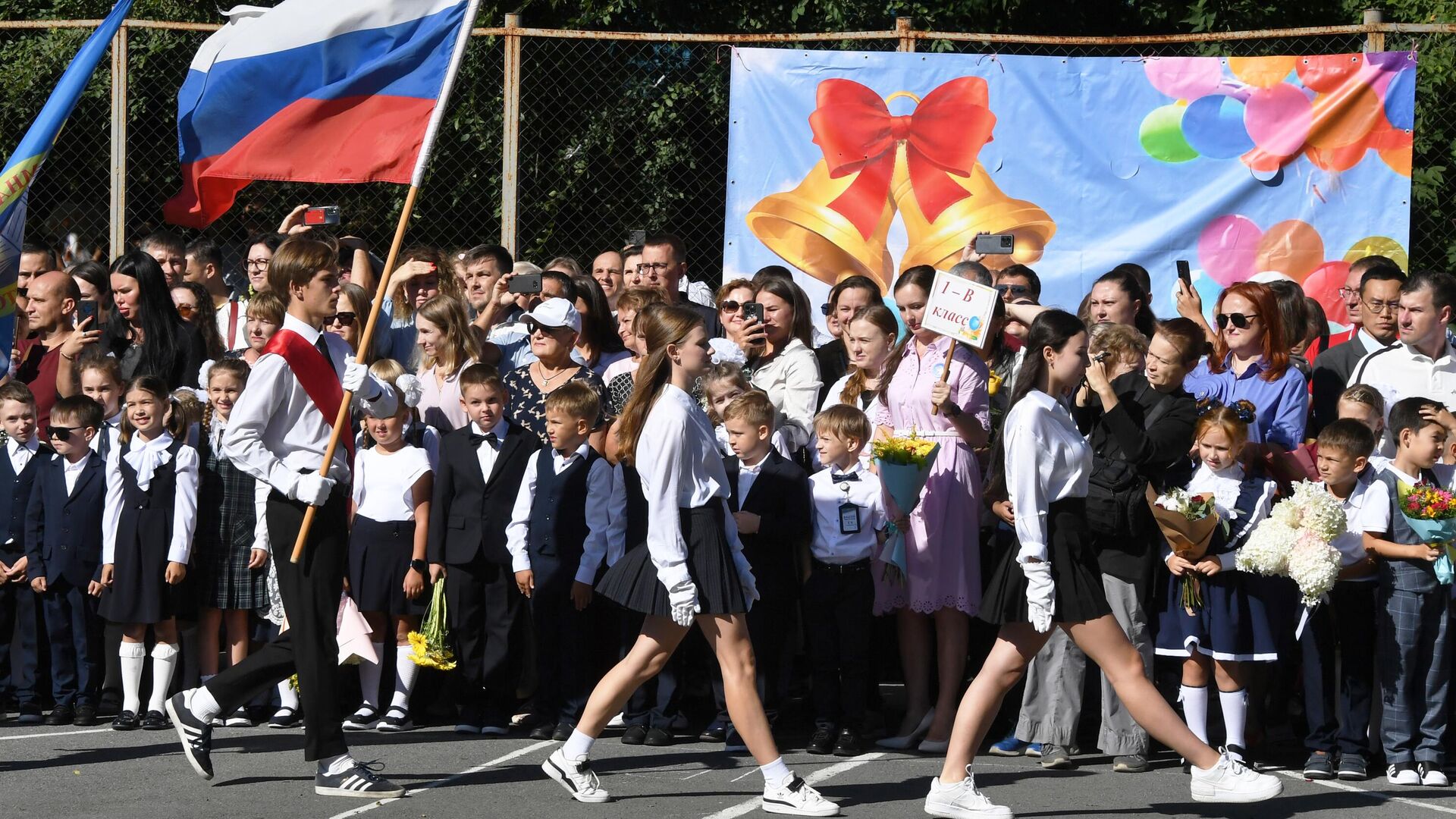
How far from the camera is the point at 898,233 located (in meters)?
→ 10.8

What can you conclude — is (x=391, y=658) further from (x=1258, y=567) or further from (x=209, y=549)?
(x=1258, y=567)

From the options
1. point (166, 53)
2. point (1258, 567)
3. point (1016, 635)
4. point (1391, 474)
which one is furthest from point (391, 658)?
point (166, 53)

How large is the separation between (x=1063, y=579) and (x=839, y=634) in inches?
71.5

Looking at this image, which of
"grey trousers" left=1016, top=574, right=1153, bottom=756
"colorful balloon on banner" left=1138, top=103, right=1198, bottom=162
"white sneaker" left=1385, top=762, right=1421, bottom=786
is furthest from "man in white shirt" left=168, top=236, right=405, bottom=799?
"colorful balloon on banner" left=1138, top=103, right=1198, bottom=162

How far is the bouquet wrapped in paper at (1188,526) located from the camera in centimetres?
704

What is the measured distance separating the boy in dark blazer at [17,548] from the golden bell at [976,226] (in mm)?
5028

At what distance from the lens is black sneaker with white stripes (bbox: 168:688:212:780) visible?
21.9 ft

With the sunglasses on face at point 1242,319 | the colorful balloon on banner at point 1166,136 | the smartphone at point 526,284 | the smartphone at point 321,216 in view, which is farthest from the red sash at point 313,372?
the colorful balloon on banner at point 1166,136

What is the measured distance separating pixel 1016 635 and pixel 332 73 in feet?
11.5

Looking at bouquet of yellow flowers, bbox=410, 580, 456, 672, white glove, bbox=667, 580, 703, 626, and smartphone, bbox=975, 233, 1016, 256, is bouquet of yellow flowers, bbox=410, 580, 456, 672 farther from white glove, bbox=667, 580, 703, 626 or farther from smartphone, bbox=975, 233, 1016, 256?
smartphone, bbox=975, 233, 1016, 256

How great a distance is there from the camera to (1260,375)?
781cm

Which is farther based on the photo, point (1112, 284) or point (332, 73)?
point (1112, 284)

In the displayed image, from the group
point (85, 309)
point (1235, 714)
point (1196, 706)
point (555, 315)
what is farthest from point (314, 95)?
point (1235, 714)

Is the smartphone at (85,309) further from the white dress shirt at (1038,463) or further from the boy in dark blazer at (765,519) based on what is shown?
the white dress shirt at (1038,463)
